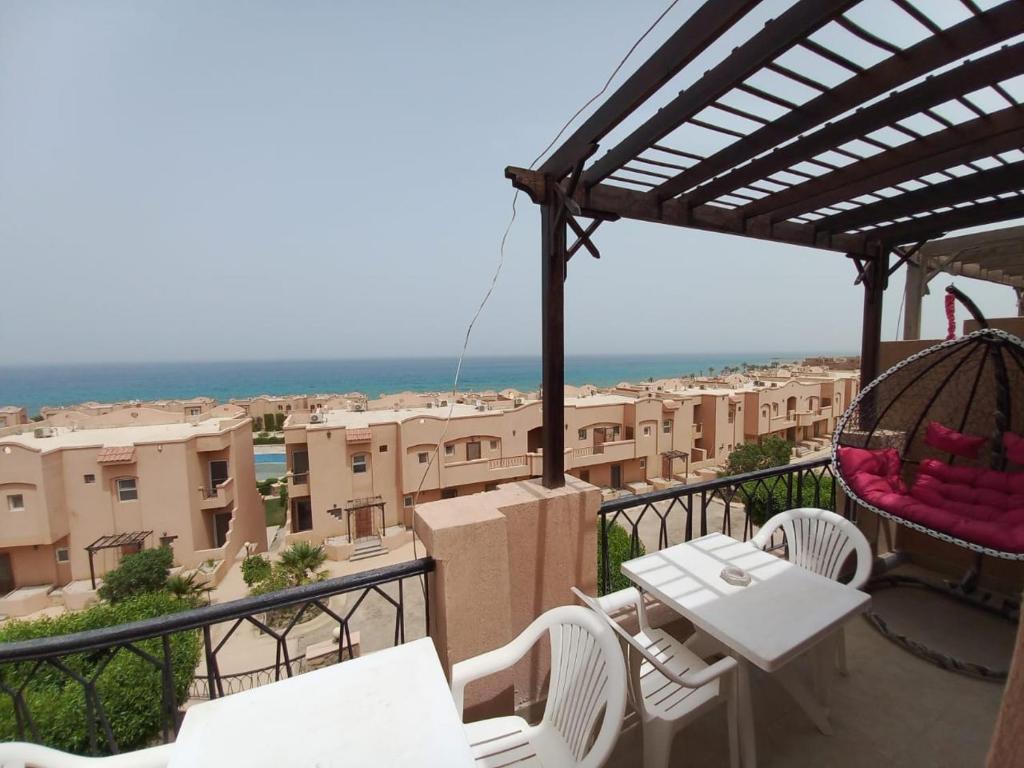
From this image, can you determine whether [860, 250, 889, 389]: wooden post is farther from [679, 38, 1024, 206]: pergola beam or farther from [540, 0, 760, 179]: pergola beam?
[540, 0, 760, 179]: pergola beam

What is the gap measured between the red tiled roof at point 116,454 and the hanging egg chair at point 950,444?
18806 mm

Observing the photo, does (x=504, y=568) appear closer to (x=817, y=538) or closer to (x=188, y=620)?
(x=188, y=620)

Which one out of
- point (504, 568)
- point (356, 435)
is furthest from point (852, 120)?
point (356, 435)

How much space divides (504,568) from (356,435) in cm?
1606

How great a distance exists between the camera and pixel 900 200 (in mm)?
2764

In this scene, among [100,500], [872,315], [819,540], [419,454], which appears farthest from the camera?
[419,454]

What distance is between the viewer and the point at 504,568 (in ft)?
6.35

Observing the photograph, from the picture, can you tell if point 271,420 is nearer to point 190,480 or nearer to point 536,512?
point 190,480

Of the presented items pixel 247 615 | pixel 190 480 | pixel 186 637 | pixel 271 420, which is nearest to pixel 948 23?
pixel 247 615

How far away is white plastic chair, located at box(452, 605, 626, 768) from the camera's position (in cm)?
149

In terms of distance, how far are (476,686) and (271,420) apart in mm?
49154

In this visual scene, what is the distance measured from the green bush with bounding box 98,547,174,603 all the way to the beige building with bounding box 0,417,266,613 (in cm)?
143

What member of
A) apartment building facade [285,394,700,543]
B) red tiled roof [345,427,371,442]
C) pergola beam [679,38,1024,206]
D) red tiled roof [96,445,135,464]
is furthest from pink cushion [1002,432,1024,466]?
red tiled roof [96,445,135,464]

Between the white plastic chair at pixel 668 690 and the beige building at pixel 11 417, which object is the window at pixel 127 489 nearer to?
the white plastic chair at pixel 668 690
